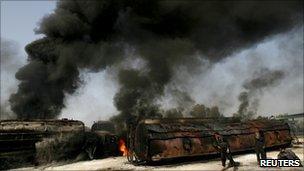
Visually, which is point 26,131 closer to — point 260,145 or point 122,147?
point 122,147

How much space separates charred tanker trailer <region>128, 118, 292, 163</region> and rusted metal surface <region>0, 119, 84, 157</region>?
12.5 feet

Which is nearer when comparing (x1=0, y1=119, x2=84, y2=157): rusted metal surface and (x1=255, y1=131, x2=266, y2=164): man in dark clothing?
(x1=255, y1=131, x2=266, y2=164): man in dark clothing

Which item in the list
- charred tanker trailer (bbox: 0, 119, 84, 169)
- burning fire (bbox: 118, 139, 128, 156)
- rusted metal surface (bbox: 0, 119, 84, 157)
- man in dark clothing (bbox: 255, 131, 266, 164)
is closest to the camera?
man in dark clothing (bbox: 255, 131, 266, 164)

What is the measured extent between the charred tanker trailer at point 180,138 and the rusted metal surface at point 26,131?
3803mm

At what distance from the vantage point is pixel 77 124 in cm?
1744

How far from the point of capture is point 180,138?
13812 mm

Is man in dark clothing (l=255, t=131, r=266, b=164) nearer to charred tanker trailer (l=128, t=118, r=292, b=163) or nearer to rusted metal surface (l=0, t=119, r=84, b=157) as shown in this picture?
charred tanker trailer (l=128, t=118, r=292, b=163)

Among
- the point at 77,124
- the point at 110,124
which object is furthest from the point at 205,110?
the point at 77,124

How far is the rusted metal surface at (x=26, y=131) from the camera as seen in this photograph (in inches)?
578

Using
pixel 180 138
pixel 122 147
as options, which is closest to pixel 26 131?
pixel 122 147

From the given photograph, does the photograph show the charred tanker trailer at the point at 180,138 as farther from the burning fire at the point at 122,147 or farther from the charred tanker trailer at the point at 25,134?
the charred tanker trailer at the point at 25,134

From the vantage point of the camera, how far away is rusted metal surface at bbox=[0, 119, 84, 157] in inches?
578

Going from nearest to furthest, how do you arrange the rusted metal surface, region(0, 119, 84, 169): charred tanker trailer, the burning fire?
1. region(0, 119, 84, 169): charred tanker trailer
2. the rusted metal surface
3. the burning fire

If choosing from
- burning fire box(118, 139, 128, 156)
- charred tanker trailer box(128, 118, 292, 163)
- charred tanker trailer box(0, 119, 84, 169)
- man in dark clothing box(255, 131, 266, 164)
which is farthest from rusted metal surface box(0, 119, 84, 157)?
man in dark clothing box(255, 131, 266, 164)
